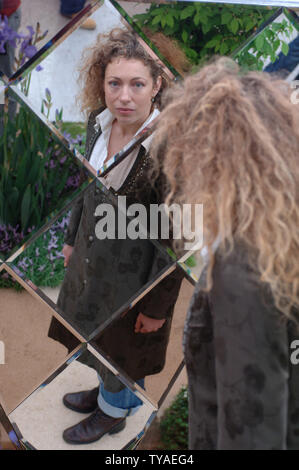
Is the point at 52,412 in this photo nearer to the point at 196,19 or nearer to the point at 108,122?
the point at 108,122

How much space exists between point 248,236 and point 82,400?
3.04 ft

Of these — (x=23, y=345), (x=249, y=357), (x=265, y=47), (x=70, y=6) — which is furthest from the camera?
(x=23, y=345)

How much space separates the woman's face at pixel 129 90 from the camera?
1402 mm

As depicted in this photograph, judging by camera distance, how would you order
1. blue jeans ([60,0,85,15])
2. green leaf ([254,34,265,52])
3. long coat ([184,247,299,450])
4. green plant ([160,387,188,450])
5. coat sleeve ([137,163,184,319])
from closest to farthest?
long coat ([184,247,299,450]) < blue jeans ([60,0,85,15]) < green leaf ([254,34,265,52]) < coat sleeve ([137,163,184,319]) < green plant ([160,387,188,450])

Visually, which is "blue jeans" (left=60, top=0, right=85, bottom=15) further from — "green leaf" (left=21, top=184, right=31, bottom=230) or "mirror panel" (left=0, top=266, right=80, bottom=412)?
"mirror panel" (left=0, top=266, right=80, bottom=412)

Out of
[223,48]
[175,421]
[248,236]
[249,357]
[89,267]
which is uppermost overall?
[223,48]

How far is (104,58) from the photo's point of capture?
1.40 meters

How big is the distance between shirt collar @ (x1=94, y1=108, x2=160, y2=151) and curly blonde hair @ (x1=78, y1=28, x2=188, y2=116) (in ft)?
0.09

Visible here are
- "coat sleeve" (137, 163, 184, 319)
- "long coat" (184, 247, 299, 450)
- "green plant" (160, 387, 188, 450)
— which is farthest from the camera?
A: "green plant" (160, 387, 188, 450)

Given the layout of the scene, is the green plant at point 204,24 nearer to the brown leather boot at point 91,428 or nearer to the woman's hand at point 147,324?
the woman's hand at point 147,324

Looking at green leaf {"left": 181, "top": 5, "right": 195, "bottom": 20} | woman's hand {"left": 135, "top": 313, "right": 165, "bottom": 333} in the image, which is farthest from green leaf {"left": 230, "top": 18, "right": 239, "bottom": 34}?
woman's hand {"left": 135, "top": 313, "right": 165, "bottom": 333}

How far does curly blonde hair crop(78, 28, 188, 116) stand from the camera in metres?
1.40

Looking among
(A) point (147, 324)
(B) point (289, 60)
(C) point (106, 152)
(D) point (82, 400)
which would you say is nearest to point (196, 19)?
(B) point (289, 60)
